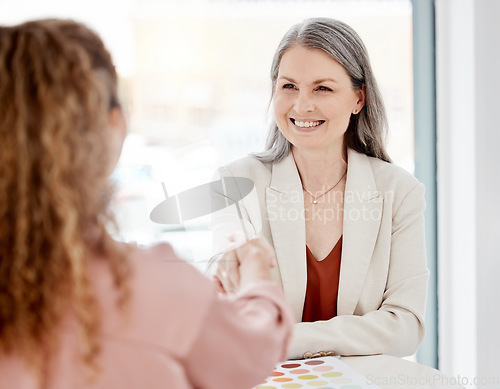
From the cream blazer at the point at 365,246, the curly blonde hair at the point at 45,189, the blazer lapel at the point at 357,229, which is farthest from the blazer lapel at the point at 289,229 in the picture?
the curly blonde hair at the point at 45,189

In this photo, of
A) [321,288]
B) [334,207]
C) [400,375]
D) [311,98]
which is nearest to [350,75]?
[311,98]

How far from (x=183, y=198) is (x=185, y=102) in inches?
60.9

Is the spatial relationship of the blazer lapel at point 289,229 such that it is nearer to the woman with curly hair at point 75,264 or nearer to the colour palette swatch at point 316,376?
the colour palette swatch at point 316,376

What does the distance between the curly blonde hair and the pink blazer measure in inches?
0.8

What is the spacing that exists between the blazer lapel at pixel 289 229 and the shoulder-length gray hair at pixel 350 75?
87 millimetres

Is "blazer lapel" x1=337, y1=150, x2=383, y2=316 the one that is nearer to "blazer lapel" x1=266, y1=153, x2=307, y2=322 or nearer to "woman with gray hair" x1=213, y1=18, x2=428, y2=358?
"woman with gray hair" x1=213, y1=18, x2=428, y2=358

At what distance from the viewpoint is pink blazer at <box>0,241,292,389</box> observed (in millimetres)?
658

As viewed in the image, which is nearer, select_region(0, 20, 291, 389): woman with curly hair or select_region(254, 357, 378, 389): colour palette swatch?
select_region(0, 20, 291, 389): woman with curly hair

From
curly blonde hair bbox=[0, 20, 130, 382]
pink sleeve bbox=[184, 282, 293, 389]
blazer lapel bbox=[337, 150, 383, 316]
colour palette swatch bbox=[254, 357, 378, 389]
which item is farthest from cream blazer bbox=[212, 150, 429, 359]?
curly blonde hair bbox=[0, 20, 130, 382]

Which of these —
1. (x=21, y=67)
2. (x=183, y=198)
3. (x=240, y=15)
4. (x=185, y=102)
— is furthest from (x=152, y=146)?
(x=21, y=67)

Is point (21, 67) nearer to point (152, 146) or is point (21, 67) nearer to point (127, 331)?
point (127, 331)

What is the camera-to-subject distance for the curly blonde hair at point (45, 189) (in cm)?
63

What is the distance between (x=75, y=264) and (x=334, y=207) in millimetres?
1080

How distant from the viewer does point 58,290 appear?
2.11 feet
